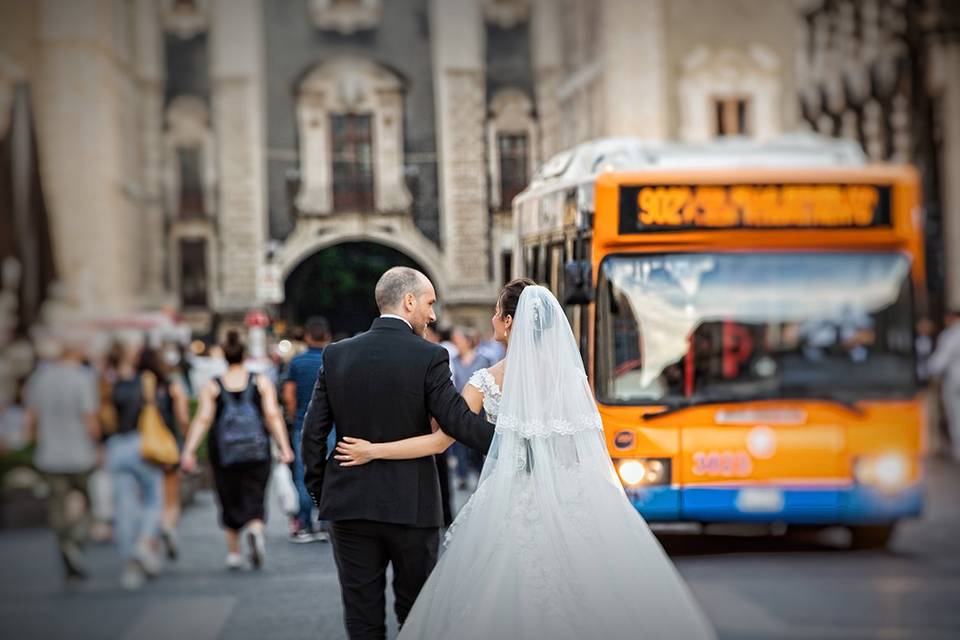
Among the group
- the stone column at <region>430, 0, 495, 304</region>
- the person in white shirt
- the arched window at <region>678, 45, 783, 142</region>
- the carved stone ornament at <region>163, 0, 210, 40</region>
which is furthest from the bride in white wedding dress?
the arched window at <region>678, 45, 783, 142</region>

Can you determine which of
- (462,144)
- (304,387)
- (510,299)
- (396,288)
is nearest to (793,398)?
(304,387)

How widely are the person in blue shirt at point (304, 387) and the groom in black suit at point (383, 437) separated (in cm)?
381

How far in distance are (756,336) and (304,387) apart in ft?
9.55

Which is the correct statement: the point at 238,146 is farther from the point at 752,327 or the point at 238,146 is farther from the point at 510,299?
the point at 510,299

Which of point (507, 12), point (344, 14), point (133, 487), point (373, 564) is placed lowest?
point (133, 487)

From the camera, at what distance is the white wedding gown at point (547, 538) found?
4512 mm

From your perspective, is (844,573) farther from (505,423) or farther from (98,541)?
(98,541)

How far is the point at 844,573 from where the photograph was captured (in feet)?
28.0

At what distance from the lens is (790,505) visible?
849 cm

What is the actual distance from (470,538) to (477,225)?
13.5 m

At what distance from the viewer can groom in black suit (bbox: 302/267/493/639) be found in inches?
183

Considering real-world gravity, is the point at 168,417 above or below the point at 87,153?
below

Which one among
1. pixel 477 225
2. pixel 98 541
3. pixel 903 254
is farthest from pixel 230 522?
pixel 477 225

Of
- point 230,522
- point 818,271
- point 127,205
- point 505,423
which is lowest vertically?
point 230,522
